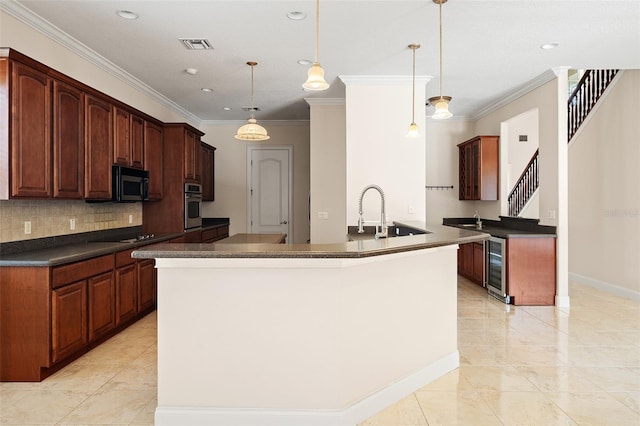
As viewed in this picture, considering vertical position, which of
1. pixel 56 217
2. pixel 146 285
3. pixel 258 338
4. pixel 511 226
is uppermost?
pixel 56 217

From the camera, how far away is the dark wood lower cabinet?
2.94m

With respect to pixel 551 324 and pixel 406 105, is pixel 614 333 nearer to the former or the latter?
pixel 551 324

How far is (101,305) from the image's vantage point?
3.65 m

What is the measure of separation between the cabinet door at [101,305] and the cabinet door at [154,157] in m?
1.74

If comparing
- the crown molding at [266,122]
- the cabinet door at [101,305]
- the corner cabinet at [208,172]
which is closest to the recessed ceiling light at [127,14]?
the cabinet door at [101,305]

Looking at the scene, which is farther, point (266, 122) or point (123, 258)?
point (266, 122)

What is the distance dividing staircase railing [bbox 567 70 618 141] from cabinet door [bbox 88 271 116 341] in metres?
6.65

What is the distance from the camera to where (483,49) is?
4324 mm

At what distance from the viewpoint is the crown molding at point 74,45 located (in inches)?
131

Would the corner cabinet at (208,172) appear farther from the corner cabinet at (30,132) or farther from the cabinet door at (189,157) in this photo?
the corner cabinet at (30,132)

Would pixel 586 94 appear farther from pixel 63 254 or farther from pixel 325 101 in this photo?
pixel 63 254

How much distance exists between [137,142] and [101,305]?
2.09 meters

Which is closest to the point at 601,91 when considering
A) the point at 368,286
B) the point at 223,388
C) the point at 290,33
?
the point at 290,33

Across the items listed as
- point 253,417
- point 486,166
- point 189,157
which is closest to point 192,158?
point 189,157
